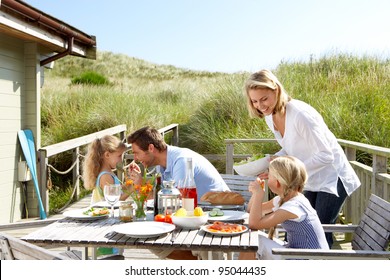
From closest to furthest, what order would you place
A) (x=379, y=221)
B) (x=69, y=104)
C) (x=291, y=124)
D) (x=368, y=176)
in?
1. (x=379, y=221)
2. (x=291, y=124)
3. (x=368, y=176)
4. (x=69, y=104)

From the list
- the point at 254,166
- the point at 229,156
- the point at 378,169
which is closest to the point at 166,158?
the point at 254,166

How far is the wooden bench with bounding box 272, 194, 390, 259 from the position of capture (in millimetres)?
2441

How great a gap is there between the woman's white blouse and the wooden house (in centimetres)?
457

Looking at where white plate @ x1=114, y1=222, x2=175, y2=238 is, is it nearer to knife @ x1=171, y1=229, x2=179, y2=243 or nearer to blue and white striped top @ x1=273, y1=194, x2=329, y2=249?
knife @ x1=171, y1=229, x2=179, y2=243

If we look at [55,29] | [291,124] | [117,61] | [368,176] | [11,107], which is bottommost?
[368,176]

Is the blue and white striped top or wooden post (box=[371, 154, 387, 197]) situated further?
wooden post (box=[371, 154, 387, 197])

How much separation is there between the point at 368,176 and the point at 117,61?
3868 centimetres

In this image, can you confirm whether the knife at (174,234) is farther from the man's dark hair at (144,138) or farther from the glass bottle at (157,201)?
the man's dark hair at (144,138)

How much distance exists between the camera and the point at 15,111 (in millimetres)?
7750

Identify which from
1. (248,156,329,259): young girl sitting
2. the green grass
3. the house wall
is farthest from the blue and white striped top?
the house wall
